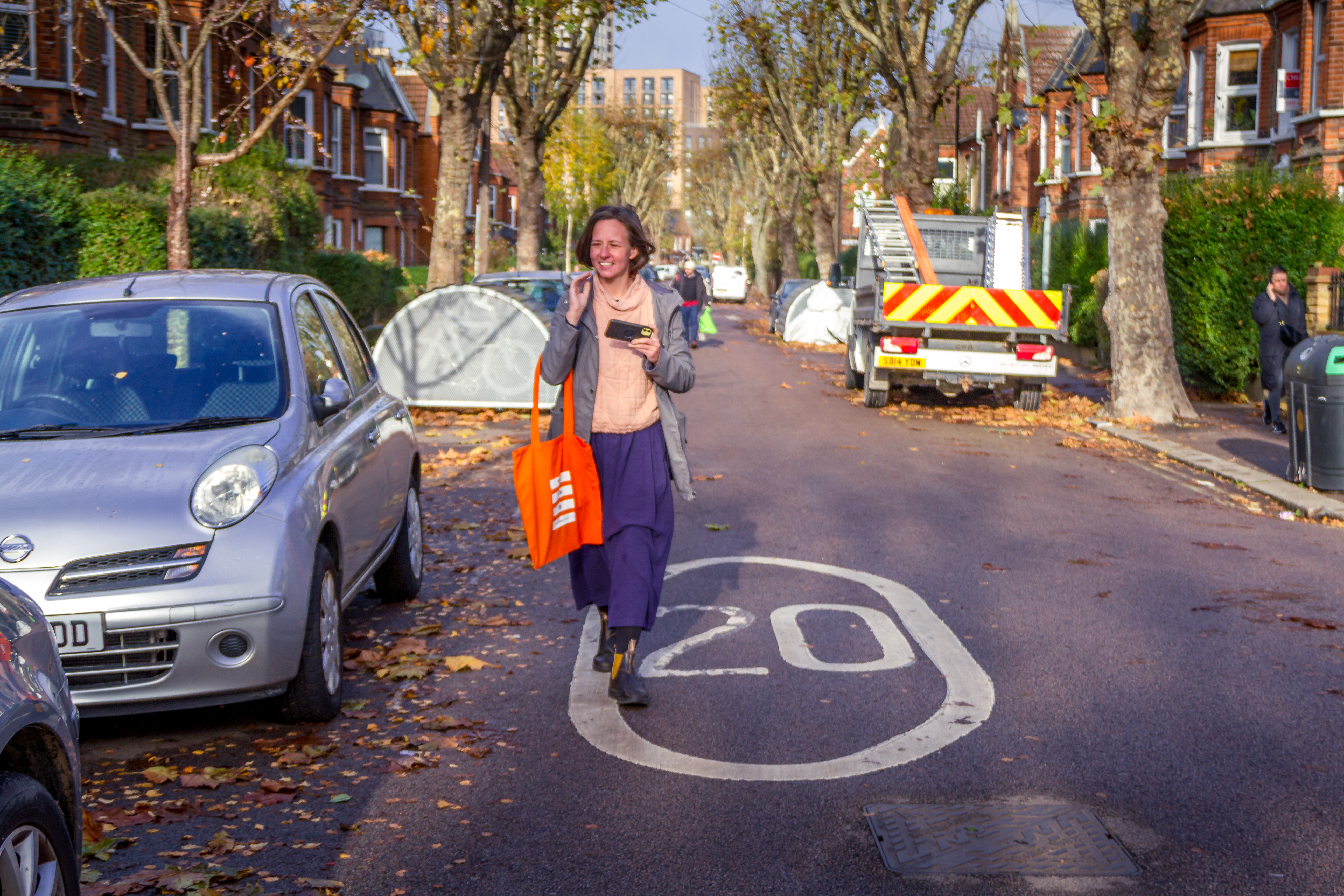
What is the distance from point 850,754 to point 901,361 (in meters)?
12.5

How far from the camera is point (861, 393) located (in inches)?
804

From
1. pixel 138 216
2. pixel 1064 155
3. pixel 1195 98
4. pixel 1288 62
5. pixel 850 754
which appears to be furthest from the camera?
pixel 1064 155

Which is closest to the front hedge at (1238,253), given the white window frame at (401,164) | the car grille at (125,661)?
the car grille at (125,661)

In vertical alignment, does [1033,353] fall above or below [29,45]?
below

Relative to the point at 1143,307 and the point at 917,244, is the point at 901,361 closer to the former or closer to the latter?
the point at 1143,307

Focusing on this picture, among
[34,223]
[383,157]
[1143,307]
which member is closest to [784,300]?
[383,157]

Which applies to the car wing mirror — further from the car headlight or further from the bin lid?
the bin lid

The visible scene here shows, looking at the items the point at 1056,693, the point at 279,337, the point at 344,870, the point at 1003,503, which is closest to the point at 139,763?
the point at 344,870

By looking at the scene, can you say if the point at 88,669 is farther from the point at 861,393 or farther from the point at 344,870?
the point at 861,393

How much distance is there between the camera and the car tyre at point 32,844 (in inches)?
101

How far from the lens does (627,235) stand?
5.38 m

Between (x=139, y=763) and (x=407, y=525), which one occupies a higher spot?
(x=407, y=525)

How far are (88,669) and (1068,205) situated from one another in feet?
145

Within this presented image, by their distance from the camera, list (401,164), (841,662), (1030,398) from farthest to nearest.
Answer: (401,164), (1030,398), (841,662)
